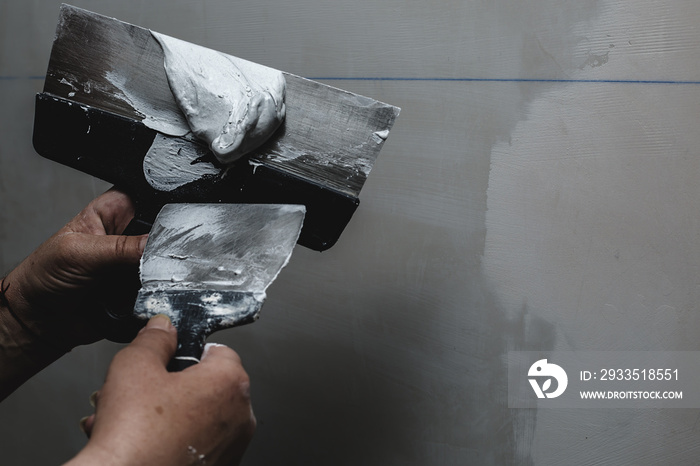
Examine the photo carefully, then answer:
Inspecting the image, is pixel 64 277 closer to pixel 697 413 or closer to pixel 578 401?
pixel 578 401

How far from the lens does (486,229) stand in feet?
3.80

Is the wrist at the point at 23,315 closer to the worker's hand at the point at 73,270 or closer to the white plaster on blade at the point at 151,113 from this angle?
the worker's hand at the point at 73,270

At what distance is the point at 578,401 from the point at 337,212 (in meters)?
0.68

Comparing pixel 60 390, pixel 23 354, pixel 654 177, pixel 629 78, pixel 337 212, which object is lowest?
pixel 60 390

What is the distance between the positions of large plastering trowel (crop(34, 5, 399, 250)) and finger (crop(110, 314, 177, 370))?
9.6 inches

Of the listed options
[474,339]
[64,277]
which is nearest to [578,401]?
[474,339]

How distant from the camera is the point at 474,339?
1.18 metres

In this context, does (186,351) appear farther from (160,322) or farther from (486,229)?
(486,229)

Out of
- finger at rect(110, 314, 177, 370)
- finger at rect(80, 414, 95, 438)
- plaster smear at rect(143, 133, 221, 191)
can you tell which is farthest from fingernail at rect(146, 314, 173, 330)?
plaster smear at rect(143, 133, 221, 191)

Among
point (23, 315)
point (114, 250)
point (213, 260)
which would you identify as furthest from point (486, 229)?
point (23, 315)

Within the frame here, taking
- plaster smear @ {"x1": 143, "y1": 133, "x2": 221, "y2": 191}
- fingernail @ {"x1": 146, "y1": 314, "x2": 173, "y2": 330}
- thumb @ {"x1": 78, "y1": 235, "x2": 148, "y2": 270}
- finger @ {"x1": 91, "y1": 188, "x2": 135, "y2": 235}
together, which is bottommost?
fingernail @ {"x1": 146, "y1": 314, "x2": 173, "y2": 330}

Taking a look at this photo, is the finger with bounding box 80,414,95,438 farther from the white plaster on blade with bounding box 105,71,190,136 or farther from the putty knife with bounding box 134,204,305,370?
the white plaster on blade with bounding box 105,71,190,136

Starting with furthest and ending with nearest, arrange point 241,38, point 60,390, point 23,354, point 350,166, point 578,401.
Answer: point 60,390 < point 241,38 < point 578,401 < point 23,354 < point 350,166

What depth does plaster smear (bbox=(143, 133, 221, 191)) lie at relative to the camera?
0.92m
